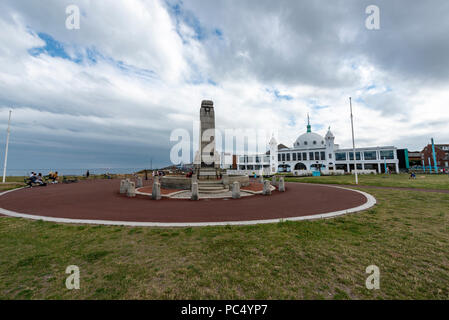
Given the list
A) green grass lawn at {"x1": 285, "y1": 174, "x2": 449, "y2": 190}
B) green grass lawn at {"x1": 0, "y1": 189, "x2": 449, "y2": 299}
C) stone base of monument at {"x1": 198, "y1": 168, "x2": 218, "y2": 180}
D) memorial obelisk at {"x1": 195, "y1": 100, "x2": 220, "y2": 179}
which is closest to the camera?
green grass lawn at {"x1": 0, "y1": 189, "x2": 449, "y2": 299}

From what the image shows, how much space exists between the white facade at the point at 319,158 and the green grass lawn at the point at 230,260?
4884 centimetres

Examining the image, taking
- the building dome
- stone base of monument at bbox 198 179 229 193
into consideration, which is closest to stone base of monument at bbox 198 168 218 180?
stone base of monument at bbox 198 179 229 193

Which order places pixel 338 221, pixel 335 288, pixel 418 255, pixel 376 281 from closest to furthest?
pixel 335 288 → pixel 376 281 → pixel 418 255 → pixel 338 221

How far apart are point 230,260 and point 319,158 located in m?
73.6

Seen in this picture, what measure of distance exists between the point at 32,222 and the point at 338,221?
12.4 meters

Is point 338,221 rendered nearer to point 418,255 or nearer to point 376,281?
point 418,255

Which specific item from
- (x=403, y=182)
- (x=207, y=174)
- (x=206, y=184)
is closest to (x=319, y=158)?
(x=403, y=182)

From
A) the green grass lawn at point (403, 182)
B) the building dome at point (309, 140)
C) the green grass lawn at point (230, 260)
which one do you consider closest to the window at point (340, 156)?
the building dome at point (309, 140)

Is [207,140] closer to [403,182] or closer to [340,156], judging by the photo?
[403,182]

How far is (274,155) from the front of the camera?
76.4 m

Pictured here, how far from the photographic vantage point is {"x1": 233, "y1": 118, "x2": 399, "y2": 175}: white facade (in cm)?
5953

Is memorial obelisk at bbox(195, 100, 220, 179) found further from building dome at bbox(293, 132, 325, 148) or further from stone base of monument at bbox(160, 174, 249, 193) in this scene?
building dome at bbox(293, 132, 325, 148)

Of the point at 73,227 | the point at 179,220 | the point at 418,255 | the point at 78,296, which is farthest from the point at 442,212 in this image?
the point at 73,227

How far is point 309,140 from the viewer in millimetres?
75688
